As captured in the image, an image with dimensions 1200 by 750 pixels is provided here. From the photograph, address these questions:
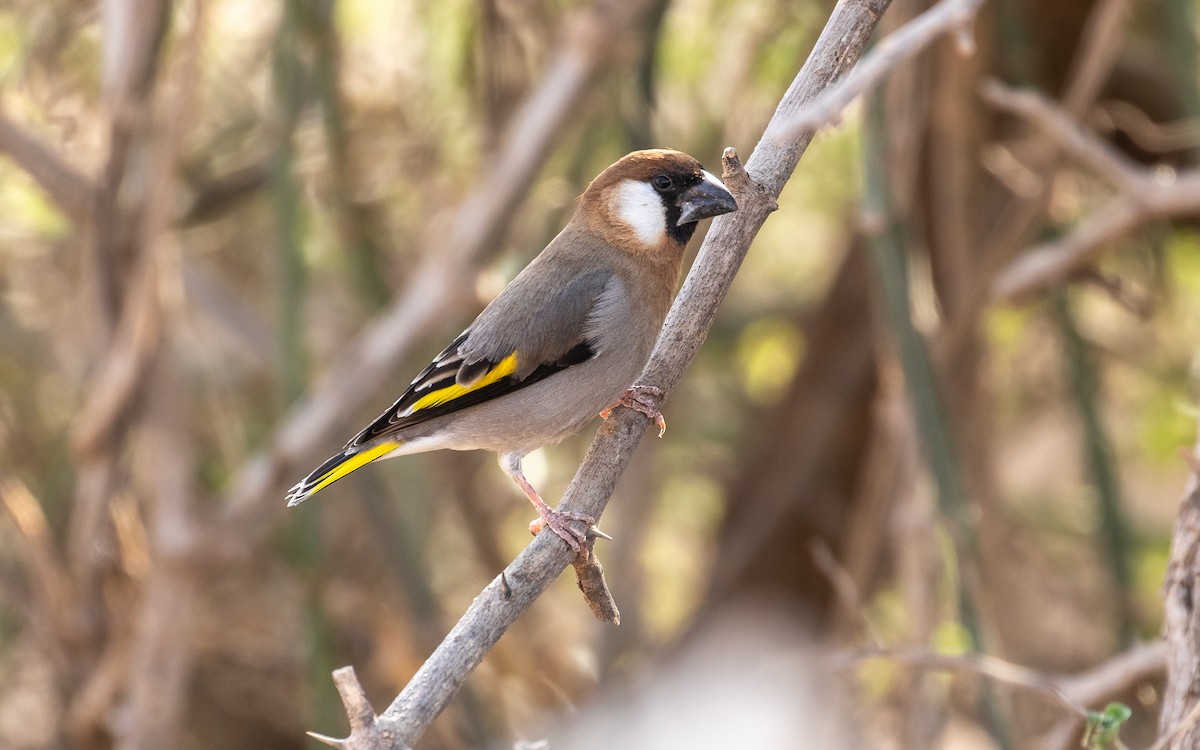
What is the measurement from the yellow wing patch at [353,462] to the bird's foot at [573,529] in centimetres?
77

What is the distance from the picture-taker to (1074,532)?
636 cm

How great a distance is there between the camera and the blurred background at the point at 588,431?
4473 mm

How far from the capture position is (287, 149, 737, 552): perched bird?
3297 mm

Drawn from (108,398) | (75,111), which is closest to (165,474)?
(108,398)

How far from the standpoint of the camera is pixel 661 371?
293 centimetres

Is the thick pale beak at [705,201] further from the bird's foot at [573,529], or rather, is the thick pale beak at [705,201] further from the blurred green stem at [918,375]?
the bird's foot at [573,529]

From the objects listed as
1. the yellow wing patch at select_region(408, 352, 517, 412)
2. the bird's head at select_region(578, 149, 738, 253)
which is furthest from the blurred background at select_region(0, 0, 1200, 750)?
the yellow wing patch at select_region(408, 352, 517, 412)

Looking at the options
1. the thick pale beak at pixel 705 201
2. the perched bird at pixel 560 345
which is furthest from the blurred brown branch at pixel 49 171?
the thick pale beak at pixel 705 201

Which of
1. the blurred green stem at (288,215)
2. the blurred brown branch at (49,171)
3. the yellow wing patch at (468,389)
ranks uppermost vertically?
the blurred brown branch at (49,171)

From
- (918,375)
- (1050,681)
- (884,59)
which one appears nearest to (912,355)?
(918,375)

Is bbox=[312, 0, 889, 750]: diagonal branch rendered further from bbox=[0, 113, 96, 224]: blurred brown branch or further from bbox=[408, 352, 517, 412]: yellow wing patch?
bbox=[0, 113, 96, 224]: blurred brown branch

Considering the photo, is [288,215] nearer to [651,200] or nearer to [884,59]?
[651,200]

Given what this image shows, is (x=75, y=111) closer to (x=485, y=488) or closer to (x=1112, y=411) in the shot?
(x=485, y=488)

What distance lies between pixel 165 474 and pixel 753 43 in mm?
2813
